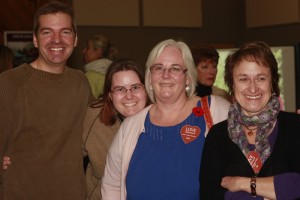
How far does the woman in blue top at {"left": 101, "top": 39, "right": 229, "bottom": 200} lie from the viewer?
2406 millimetres

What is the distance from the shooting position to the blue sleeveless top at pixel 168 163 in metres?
2.39

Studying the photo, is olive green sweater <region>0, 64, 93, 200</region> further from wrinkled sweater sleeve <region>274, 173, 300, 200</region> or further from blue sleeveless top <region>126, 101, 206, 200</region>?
wrinkled sweater sleeve <region>274, 173, 300, 200</region>

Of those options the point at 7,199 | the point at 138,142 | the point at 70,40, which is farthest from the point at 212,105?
the point at 7,199

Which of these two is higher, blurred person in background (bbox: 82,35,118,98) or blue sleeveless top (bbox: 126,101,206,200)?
blurred person in background (bbox: 82,35,118,98)

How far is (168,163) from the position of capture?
243 cm

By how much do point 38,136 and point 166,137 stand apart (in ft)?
2.58

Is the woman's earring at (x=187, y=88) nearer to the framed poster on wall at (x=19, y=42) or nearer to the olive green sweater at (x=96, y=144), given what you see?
the olive green sweater at (x=96, y=144)

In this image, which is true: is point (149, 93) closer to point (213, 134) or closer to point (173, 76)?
point (173, 76)

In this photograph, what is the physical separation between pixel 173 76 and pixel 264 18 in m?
6.95

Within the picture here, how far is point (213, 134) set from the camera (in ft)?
7.47

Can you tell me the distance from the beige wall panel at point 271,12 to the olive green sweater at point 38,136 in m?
6.36

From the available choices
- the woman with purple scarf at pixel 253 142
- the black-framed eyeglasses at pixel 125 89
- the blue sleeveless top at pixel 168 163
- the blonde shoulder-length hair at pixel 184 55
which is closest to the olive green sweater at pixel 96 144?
the black-framed eyeglasses at pixel 125 89

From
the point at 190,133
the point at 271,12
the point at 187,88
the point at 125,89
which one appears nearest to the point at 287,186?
the point at 190,133

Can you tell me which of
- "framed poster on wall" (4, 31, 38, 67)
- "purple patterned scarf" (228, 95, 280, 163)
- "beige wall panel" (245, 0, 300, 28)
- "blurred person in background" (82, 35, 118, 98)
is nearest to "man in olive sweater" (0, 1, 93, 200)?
"purple patterned scarf" (228, 95, 280, 163)
